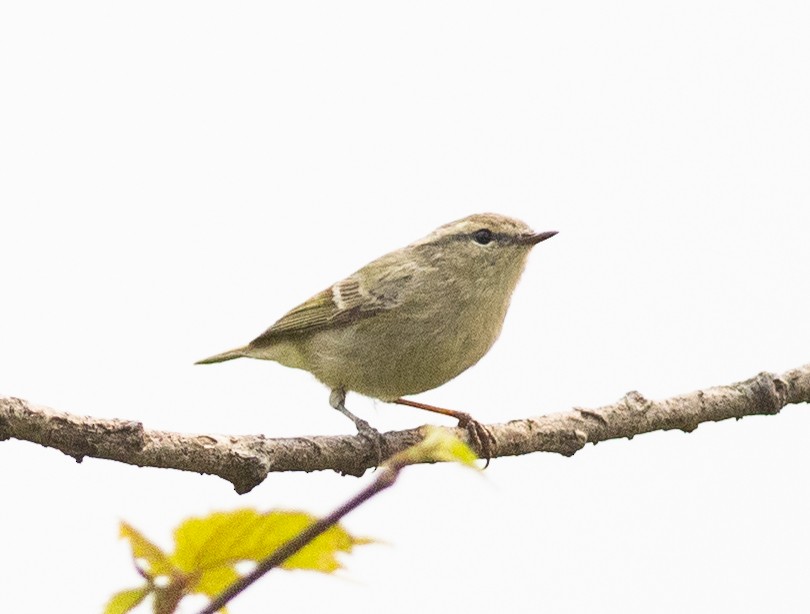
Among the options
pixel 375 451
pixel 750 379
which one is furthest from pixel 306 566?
pixel 750 379

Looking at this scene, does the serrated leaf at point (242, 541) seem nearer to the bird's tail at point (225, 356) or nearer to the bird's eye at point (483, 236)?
the bird's eye at point (483, 236)

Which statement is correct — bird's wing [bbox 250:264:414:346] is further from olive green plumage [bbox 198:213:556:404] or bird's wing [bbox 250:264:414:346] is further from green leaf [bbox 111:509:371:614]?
green leaf [bbox 111:509:371:614]

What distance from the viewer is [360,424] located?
171 inches

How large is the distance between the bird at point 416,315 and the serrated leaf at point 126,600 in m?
3.85

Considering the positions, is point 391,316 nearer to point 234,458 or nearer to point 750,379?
point 750,379

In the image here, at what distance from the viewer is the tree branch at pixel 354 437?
189cm

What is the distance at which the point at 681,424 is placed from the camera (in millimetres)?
3717

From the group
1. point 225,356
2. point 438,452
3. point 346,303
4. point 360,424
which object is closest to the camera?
point 438,452

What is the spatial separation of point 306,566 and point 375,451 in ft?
9.53

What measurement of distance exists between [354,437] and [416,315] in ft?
5.07

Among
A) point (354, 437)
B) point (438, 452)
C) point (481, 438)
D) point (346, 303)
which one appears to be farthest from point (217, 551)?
point (346, 303)

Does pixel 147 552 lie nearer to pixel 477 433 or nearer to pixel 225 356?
pixel 477 433

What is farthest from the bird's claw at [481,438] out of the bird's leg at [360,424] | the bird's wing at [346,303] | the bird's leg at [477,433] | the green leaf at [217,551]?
the green leaf at [217,551]

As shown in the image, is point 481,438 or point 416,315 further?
point 416,315
